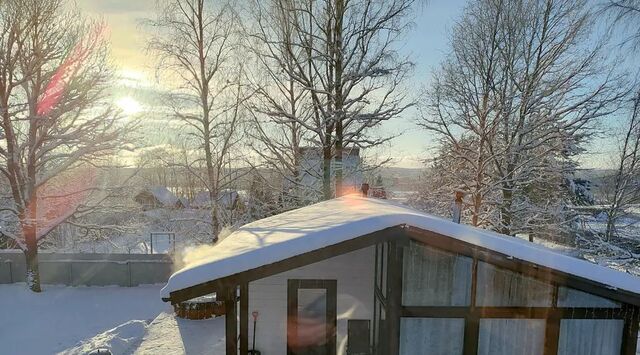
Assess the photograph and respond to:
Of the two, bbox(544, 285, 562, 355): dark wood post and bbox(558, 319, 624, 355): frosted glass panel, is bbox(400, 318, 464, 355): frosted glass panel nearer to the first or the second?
bbox(544, 285, 562, 355): dark wood post

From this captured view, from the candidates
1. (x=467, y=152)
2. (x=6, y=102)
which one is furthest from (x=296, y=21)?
(x=6, y=102)

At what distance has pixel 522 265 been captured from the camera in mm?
4645

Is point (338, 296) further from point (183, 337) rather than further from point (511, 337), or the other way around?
point (183, 337)

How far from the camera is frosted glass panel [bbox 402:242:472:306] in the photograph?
4.94 meters

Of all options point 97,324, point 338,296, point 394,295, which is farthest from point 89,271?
point 394,295

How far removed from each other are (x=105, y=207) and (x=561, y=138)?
18.6 m

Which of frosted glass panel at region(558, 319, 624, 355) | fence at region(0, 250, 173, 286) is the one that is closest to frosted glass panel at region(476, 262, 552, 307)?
frosted glass panel at region(558, 319, 624, 355)

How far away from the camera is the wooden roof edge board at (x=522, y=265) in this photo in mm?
4551

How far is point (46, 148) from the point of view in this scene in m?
14.0

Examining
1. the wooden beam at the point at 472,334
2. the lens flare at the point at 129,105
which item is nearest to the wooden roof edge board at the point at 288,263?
the wooden beam at the point at 472,334

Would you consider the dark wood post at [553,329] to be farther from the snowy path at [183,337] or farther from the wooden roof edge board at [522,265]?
the snowy path at [183,337]

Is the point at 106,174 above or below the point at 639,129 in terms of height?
below

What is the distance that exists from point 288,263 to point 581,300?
12.9ft

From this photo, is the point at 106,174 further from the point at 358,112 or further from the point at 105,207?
the point at 358,112
